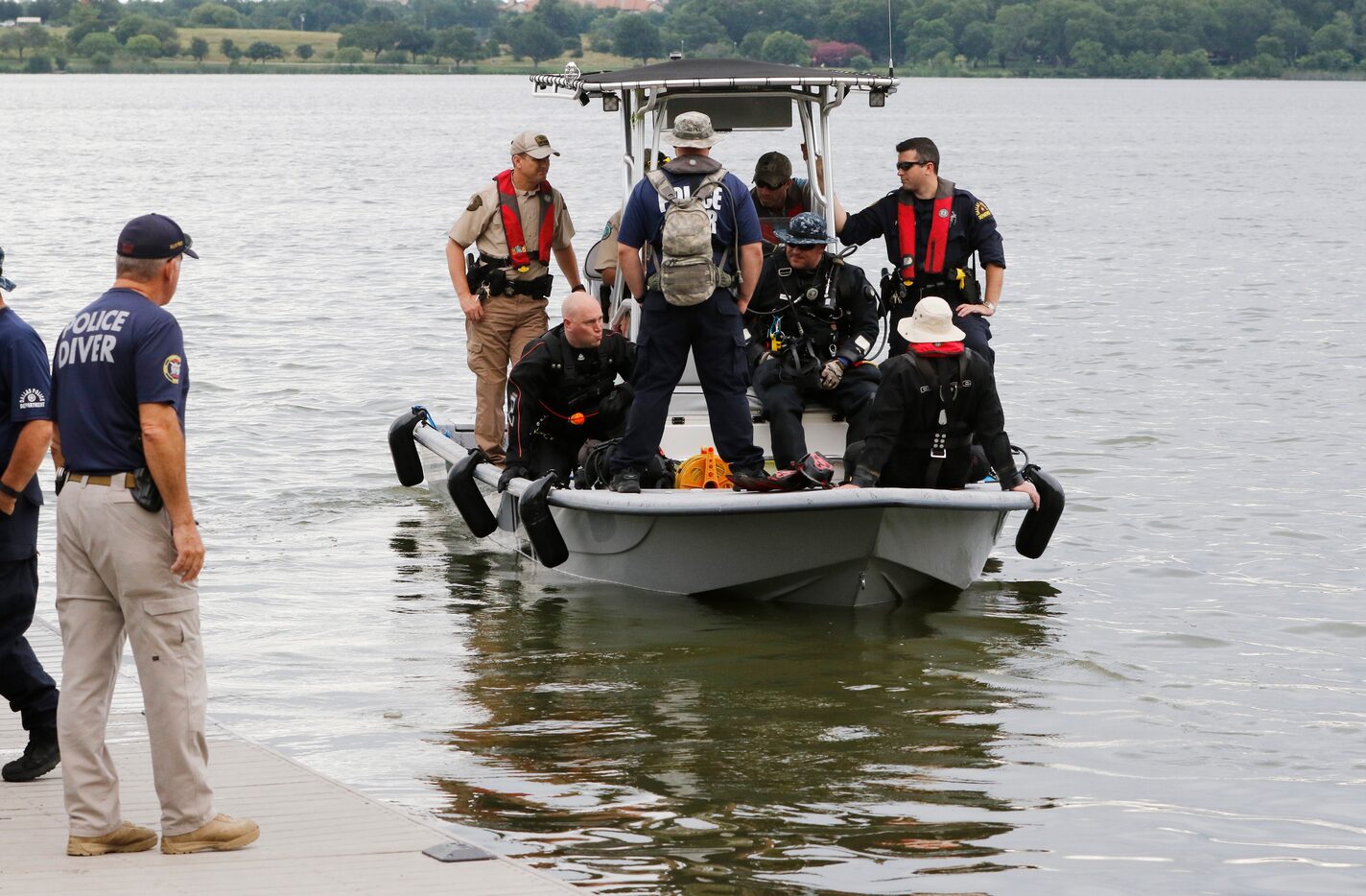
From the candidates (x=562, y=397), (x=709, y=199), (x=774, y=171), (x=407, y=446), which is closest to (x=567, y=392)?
(x=562, y=397)

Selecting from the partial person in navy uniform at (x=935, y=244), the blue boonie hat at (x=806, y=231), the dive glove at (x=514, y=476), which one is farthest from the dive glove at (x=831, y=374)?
the dive glove at (x=514, y=476)

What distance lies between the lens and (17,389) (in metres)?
5.61

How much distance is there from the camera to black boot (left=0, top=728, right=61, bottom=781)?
5.94 m

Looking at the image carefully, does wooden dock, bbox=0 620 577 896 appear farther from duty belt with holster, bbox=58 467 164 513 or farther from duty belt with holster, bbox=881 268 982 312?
duty belt with holster, bbox=881 268 982 312

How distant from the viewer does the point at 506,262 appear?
33.8 feet

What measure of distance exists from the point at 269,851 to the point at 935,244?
5722mm

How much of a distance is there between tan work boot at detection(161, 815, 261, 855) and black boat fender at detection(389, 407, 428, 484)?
6263 mm

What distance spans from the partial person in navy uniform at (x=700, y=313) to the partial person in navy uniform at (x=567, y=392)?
0.43 meters

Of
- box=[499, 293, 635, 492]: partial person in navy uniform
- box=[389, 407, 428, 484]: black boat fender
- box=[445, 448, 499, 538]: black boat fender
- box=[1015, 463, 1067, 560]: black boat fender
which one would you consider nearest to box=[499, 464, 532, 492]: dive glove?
box=[499, 293, 635, 492]: partial person in navy uniform

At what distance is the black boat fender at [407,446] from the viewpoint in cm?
1152

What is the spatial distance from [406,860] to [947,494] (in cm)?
391

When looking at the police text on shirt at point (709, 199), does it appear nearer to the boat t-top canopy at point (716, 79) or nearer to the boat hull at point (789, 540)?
the boat hull at point (789, 540)

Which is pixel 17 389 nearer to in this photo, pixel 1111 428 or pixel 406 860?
pixel 406 860

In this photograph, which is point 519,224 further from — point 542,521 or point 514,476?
point 542,521
